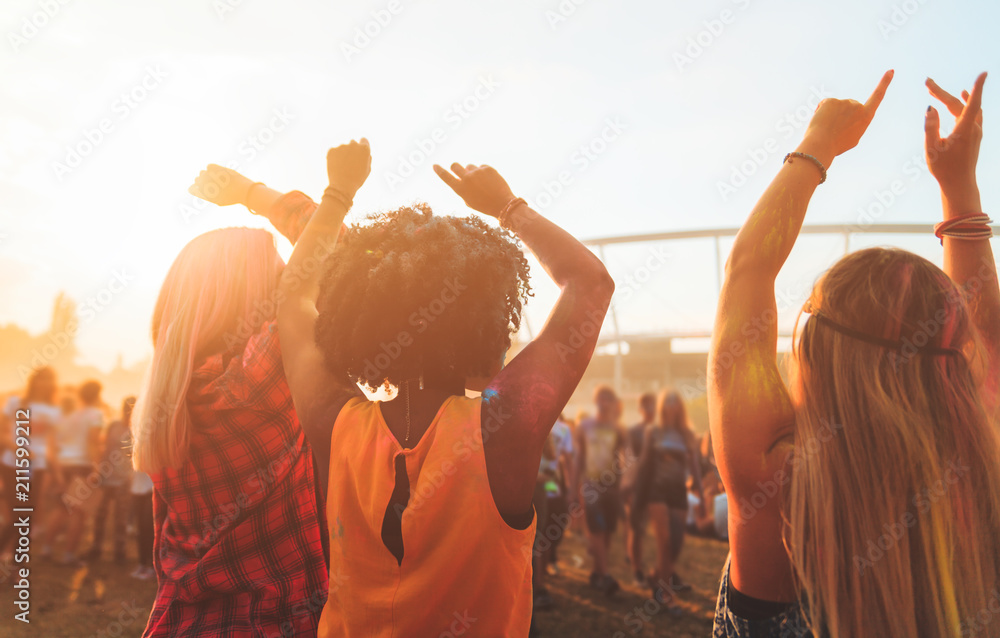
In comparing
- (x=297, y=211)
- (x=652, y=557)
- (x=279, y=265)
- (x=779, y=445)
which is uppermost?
(x=297, y=211)

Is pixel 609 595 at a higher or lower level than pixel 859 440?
lower

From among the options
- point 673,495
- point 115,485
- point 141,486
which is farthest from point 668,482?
point 115,485

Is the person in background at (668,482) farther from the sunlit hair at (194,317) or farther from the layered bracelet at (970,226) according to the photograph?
the sunlit hair at (194,317)

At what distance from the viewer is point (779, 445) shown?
3.37 ft

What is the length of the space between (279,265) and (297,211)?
0.17 meters

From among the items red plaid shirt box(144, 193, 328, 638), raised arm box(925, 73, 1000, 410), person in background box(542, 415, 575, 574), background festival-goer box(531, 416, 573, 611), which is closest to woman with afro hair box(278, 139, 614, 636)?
red plaid shirt box(144, 193, 328, 638)

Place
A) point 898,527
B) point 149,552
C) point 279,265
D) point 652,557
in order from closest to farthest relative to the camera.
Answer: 1. point 898,527
2. point 279,265
3. point 149,552
4. point 652,557

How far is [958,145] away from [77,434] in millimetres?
7729

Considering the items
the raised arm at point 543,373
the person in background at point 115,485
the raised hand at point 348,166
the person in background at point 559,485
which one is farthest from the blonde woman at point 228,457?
the person in background at point 115,485

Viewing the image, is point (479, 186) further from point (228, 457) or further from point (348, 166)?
point (228, 457)

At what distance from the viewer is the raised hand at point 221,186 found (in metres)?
1.76

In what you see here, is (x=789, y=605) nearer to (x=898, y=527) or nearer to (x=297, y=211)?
(x=898, y=527)

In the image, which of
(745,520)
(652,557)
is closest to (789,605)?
(745,520)

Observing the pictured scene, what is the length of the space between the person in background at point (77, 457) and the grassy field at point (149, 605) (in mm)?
465
